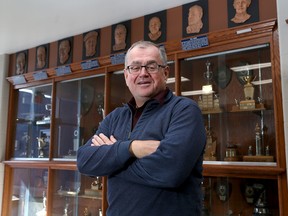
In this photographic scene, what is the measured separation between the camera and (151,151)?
1.08 meters

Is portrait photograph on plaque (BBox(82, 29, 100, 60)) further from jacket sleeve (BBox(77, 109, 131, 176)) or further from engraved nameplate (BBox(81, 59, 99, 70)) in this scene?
jacket sleeve (BBox(77, 109, 131, 176))

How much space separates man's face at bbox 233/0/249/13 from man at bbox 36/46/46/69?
2286 millimetres

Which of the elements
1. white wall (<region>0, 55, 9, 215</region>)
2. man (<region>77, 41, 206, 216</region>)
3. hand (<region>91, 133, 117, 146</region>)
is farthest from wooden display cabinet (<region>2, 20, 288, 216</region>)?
hand (<region>91, 133, 117, 146</region>)

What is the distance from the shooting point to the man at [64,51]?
10.7 ft

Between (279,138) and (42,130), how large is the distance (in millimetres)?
2708

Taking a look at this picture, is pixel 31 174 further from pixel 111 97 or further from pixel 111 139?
pixel 111 139

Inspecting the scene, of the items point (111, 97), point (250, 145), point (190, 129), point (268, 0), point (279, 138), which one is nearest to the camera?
point (190, 129)

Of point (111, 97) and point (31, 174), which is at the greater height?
point (111, 97)

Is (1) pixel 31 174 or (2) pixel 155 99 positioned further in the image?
(1) pixel 31 174

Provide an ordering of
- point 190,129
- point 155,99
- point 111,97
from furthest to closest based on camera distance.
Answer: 1. point 111,97
2. point 155,99
3. point 190,129

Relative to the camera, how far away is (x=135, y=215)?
106 centimetres

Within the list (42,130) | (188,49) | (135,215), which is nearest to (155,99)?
(135,215)

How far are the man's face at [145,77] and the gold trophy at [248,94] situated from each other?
4.01ft

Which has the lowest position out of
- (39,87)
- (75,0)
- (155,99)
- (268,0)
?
(155,99)
